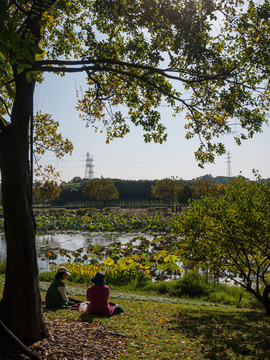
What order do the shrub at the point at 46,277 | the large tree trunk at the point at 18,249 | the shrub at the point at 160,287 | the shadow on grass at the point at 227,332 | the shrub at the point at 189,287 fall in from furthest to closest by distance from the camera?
1. the shrub at the point at 46,277
2. the shrub at the point at 160,287
3. the shrub at the point at 189,287
4. the shadow on grass at the point at 227,332
5. the large tree trunk at the point at 18,249

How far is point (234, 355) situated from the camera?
15.4 feet

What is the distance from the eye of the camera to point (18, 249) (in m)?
4.41

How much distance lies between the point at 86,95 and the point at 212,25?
4198mm

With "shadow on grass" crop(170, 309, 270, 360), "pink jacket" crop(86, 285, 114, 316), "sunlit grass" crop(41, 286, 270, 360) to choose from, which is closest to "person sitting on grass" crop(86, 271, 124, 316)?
"pink jacket" crop(86, 285, 114, 316)

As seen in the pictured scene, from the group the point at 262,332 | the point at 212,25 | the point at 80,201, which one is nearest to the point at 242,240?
the point at 262,332

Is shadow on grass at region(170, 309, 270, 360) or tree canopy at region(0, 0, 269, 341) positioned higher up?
tree canopy at region(0, 0, 269, 341)

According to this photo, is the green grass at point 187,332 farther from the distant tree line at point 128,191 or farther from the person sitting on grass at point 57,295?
the distant tree line at point 128,191

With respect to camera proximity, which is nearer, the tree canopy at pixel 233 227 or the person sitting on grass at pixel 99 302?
the person sitting on grass at pixel 99 302

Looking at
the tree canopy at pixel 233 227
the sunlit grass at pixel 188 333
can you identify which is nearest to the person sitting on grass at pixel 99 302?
the sunlit grass at pixel 188 333

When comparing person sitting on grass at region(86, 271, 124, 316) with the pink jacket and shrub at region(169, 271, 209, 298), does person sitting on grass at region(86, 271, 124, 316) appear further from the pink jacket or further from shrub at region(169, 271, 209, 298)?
shrub at region(169, 271, 209, 298)

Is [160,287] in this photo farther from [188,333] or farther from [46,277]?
[188,333]

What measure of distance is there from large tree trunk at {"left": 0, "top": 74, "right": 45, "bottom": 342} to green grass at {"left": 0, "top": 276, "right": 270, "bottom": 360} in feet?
4.78

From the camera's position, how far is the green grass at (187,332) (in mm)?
4691

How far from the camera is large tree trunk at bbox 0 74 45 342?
4.38 m
